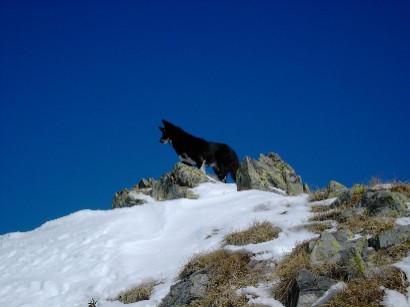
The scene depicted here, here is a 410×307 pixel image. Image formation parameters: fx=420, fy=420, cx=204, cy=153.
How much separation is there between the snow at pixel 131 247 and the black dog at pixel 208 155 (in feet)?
21.8

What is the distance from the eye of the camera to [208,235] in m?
10.3

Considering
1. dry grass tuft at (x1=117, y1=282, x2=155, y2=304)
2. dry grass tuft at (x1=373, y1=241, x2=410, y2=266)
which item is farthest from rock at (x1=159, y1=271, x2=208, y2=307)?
dry grass tuft at (x1=373, y1=241, x2=410, y2=266)

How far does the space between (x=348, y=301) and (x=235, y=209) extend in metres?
6.47

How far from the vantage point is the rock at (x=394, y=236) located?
7.05 meters

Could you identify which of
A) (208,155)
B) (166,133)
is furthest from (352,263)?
(166,133)

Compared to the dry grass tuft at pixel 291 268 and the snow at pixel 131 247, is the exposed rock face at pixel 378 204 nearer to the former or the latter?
the snow at pixel 131 247

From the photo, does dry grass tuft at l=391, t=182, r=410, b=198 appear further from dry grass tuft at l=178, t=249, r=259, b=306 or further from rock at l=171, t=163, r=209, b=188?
rock at l=171, t=163, r=209, b=188

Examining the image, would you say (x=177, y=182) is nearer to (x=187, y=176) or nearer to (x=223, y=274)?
(x=187, y=176)

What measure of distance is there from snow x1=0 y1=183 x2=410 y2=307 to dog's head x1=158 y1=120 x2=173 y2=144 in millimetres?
8547

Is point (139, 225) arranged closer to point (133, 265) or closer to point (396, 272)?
point (133, 265)

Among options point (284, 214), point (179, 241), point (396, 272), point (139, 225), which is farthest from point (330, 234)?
point (139, 225)

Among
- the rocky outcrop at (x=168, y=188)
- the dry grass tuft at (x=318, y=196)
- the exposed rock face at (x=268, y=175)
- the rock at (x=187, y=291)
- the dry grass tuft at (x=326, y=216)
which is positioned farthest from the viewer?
the rocky outcrop at (x=168, y=188)

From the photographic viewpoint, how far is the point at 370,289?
5738 millimetres

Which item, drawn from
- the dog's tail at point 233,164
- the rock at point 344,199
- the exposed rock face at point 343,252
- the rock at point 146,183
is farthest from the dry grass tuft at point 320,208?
A: the rock at point 146,183
